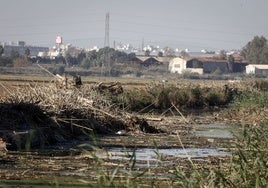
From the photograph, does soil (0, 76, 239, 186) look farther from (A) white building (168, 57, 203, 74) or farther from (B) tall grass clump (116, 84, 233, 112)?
(A) white building (168, 57, 203, 74)

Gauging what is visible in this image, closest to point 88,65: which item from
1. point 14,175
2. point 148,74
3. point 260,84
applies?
point 148,74

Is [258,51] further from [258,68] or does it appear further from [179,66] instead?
[179,66]

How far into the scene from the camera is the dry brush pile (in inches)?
838

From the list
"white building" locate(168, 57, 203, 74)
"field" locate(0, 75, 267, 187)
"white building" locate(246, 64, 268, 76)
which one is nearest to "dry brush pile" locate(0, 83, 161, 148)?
"field" locate(0, 75, 267, 187)

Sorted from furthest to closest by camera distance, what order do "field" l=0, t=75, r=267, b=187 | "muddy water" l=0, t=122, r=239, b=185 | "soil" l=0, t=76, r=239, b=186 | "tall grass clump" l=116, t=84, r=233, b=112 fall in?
1. "tall grass clump" l=116, t=84, r=233, b=112
2. "muddy water" l=0, t=122, r=239, b=185
3. "soil" l=0, t=76, r=239, b=186
4. "field" l=0, t=75, r=267, b=187

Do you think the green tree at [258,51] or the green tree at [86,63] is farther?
the green tree at [258,51]

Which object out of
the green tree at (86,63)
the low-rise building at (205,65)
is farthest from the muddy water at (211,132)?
the low-rise building at (205,65)

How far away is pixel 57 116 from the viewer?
78.7 ft

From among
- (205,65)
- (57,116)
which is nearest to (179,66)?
(205,65)

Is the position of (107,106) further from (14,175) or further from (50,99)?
(14,175)

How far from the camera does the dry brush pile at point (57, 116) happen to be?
21297 millimetres

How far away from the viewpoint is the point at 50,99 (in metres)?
25.4

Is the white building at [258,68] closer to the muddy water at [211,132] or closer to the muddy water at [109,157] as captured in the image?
the muddy water at [211,132]

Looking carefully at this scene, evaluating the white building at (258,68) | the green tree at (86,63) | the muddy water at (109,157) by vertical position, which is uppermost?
the muddy water at (109,157)
